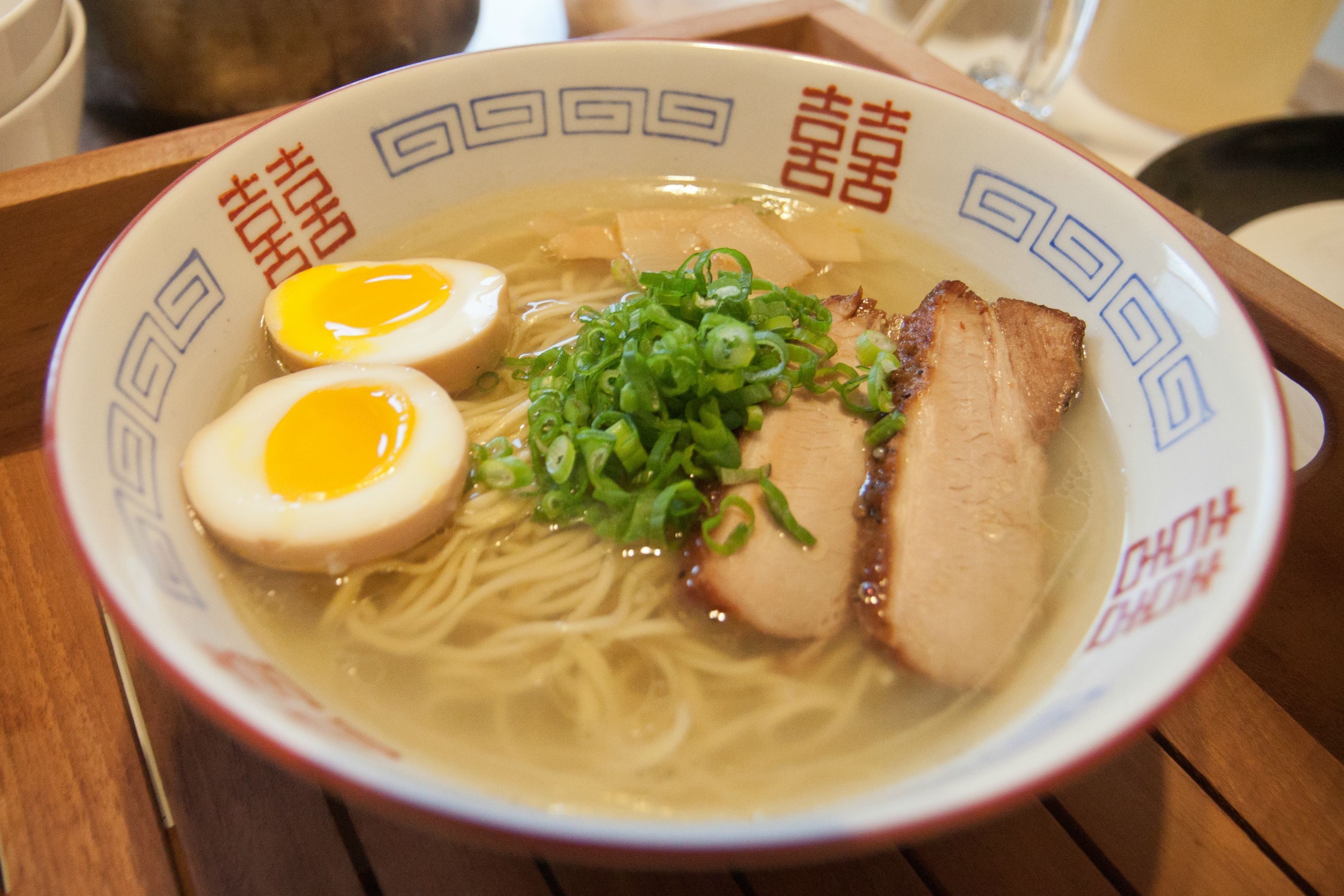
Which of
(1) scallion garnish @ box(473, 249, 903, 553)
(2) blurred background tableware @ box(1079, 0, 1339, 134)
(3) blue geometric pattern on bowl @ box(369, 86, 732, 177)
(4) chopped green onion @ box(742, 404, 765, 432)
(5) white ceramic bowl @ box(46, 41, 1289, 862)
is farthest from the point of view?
(2) blurred background tableware @ box(1079, 0, 1339, 134)

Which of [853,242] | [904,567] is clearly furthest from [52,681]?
[853,242]

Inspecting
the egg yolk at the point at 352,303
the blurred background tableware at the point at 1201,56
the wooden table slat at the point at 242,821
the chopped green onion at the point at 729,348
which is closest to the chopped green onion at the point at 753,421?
the chopped green onion at the point at 729,348

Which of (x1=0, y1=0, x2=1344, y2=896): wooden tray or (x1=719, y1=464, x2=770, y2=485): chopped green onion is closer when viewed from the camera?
(x1=0, y1=0, x2=1344, y2=896): wooden tray

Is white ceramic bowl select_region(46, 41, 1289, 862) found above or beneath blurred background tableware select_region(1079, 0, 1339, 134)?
beneath

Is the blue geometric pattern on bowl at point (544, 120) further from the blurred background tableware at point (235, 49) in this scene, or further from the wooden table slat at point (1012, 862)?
the wooden table slat at point (1012, 862)

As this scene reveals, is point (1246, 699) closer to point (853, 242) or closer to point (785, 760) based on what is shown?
point (785, 760)

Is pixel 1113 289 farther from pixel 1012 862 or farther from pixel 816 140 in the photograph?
pixel 1012 862

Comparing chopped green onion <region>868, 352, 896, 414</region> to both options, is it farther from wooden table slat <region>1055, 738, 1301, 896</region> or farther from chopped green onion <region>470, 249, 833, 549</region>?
wooden table slat <region>1055, 738, 1301, 896</region>

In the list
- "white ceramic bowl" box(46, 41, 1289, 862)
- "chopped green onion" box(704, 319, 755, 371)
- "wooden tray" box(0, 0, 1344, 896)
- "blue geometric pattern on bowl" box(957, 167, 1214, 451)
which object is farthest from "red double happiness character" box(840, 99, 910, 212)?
"chopped green onion" box(704, 319, 755, 371)
